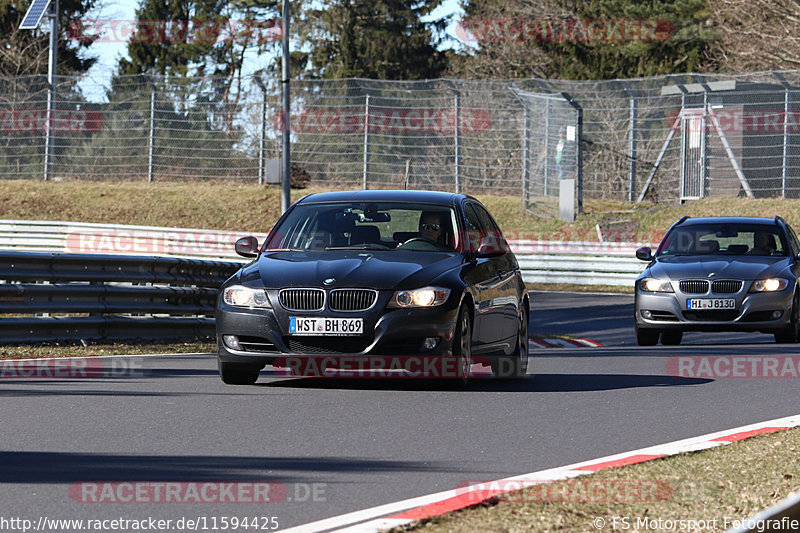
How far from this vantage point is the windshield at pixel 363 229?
11398 millimetres

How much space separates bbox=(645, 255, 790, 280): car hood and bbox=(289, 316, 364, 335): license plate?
701cm

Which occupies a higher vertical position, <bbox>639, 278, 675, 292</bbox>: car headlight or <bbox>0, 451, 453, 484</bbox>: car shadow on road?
<bbox>639, 278, 675, 292</bbox>: car headlight

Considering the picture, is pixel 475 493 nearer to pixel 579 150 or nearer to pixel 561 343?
pixel 561 343

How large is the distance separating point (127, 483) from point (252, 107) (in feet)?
115

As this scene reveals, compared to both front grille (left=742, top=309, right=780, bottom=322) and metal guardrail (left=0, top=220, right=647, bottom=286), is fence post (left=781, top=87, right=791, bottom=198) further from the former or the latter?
front grille (left=742, top=309, right=780, bottom=322)

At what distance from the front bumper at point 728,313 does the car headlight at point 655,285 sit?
0.05 meters

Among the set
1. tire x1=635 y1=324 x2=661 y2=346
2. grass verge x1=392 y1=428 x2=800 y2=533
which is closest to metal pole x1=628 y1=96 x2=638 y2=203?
tire x1=635 y1=324 x2=661 y2=346

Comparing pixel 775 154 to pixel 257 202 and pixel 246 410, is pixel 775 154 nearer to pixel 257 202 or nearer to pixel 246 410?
pixel 257 202

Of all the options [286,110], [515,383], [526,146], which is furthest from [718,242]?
[526,146]

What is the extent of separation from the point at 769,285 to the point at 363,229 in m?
6.54

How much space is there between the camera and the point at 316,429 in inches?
332
